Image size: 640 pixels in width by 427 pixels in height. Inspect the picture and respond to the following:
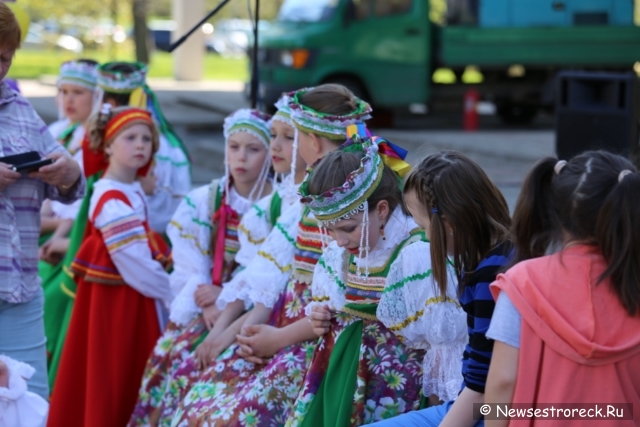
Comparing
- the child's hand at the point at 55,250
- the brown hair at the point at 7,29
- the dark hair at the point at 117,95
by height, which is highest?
the brown hair at the point at 7,29

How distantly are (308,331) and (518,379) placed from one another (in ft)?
4.66

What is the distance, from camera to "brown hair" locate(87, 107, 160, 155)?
470 centimetres

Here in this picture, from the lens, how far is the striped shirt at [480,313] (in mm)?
2639

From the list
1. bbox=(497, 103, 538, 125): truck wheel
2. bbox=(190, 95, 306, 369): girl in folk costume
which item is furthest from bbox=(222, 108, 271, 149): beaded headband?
bbox=(497, 103, 538, 125): truck wheel

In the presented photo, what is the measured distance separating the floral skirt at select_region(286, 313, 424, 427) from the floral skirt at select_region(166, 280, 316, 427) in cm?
19

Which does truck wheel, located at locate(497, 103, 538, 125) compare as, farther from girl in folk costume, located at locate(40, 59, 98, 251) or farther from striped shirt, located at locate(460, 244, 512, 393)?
striped shirt, located at locate(460, 244, 512, 393)

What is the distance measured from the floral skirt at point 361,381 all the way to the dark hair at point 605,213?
38.5 inches

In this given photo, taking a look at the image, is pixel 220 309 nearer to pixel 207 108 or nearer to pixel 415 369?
pixel 415 369

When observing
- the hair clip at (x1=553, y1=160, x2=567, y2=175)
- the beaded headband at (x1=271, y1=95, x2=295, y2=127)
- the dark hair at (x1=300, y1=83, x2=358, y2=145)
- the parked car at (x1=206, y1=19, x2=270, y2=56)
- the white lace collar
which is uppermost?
the hair clip at (x1=553, y1=160, x2=567, y2=175)

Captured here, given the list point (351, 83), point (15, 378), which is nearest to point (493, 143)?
point (351, 83)

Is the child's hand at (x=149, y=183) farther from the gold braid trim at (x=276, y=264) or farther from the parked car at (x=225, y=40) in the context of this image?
the parked car at (x=225, y=40)

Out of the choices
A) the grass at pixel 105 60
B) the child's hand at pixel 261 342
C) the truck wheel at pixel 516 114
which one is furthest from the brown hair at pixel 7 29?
the grass at pixel 105 60

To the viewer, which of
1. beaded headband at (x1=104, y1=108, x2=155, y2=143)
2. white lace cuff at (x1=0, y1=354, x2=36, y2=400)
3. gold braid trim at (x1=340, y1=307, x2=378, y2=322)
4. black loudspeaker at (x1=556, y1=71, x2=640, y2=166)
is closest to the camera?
white lace cuff at (x1=0, y1=354, x2=36, y2=400)

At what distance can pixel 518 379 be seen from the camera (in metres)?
2.31
